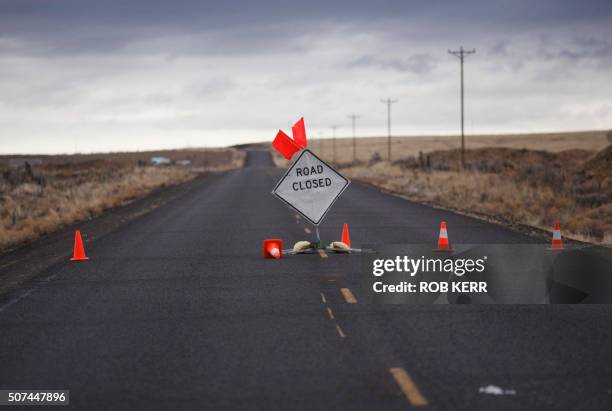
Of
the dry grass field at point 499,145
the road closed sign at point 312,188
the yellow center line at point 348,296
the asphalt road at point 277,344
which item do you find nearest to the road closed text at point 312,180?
the road closed sign at point 312,188

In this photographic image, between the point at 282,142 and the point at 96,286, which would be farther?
the point at 282,142

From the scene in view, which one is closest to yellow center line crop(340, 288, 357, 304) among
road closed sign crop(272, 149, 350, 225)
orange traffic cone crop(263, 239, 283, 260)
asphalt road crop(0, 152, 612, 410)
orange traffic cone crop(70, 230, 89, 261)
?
asphalt road crop(0, 152, 612, 410)

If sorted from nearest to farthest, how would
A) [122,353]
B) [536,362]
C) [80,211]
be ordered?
1. [536,362]
2. [122,353]
3. [80,211]

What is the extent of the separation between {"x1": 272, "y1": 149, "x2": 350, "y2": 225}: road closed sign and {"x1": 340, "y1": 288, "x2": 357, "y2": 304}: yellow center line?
451cm

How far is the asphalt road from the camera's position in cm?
627

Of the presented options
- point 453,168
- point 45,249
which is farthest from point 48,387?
point 453,168

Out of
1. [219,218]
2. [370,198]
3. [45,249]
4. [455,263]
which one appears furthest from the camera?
[370,198]

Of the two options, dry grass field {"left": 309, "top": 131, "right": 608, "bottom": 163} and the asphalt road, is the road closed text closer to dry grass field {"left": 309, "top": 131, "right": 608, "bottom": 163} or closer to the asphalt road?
the asphalt road

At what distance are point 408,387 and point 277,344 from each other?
200cm

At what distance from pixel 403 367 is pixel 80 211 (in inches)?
882

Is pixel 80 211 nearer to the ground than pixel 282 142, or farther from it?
nearer to the ground

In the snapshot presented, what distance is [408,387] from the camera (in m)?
6.39

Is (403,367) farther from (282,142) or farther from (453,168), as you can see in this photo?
(453,168)

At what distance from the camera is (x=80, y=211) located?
90.9ft
